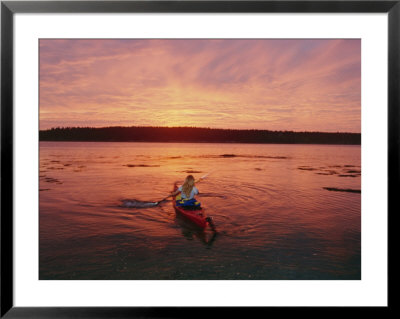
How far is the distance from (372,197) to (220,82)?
338cm

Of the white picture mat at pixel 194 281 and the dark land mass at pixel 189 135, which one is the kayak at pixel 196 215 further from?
the white picture mat at pixel 194 281

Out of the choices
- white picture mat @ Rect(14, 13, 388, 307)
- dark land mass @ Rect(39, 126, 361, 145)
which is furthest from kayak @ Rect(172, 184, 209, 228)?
white picture mat @ Rect(14, 13, 388, 307)

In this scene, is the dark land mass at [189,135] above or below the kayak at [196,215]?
above

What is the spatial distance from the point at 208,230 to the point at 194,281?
268cm

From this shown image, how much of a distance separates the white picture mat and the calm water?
0.16m

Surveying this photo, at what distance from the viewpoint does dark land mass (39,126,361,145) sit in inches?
217

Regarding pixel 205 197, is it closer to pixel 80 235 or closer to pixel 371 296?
pixel 80 235

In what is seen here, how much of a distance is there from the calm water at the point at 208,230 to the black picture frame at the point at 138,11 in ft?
1.00

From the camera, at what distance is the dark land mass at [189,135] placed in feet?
Answer: 18.1

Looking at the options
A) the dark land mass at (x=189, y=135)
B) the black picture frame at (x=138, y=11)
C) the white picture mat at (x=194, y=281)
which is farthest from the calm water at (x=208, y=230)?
the dark land mass at (x=189, y=135)

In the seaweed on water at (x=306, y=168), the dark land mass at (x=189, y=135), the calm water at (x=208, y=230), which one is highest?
the dark land mass at (x=189, y=135)

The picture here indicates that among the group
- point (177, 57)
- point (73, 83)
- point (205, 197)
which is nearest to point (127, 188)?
point (205, 197)

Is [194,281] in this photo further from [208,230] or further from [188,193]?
[188,193]

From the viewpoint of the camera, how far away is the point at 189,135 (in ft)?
22.0
